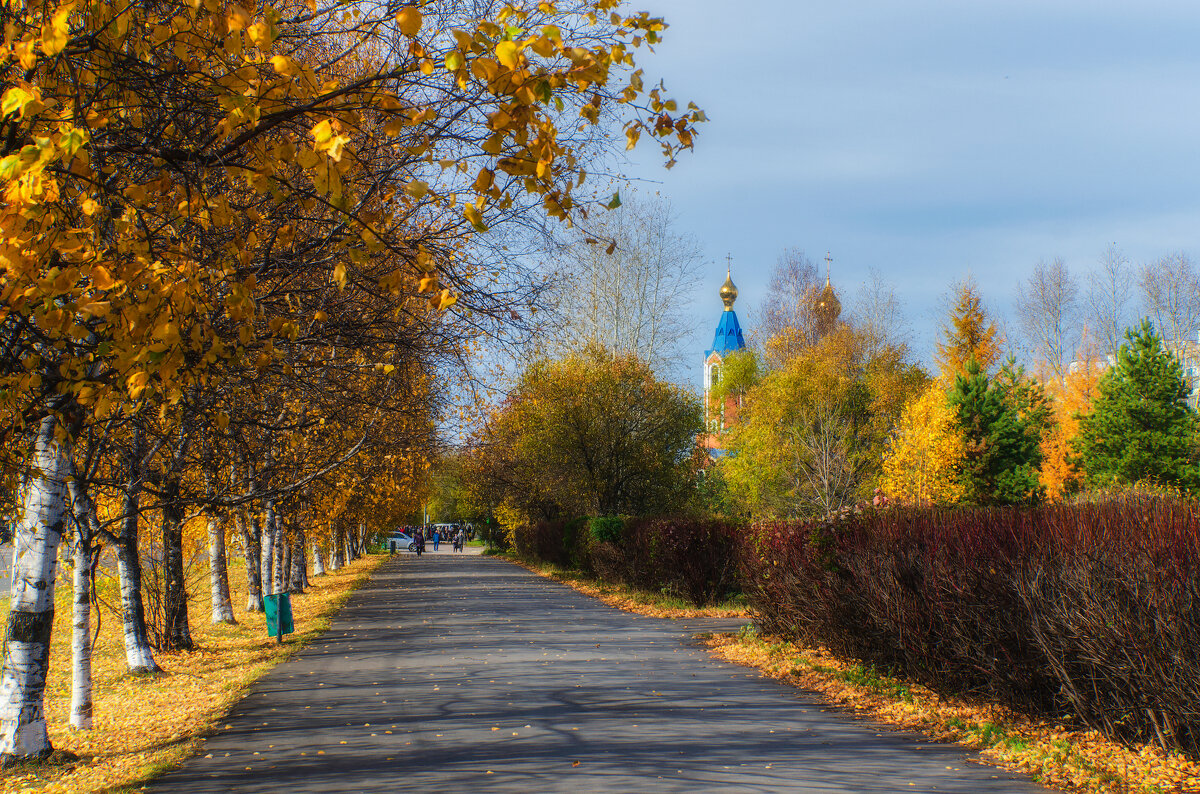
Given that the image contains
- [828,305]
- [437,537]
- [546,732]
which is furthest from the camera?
[437,537]

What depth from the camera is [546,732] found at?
26.1 ft

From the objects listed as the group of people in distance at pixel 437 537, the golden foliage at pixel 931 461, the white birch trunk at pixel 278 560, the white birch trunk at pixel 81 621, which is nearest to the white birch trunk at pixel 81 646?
the white birch trunk at pixel 81 621

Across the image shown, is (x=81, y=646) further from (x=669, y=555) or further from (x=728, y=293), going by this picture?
(x=728, y=293)

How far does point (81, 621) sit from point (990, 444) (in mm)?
34445

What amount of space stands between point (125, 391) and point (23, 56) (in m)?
1.95

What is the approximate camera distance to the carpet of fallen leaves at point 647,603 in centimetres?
1939

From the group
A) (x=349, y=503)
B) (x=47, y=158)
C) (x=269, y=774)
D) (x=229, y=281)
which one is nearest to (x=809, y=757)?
(x=269, y=774)

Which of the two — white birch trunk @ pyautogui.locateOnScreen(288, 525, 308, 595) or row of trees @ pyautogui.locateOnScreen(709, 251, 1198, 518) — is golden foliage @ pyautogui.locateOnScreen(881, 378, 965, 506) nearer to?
row of trees @ pyautogui.locateOnScreen(709, 251, 1198, 518)

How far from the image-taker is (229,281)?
218 inches

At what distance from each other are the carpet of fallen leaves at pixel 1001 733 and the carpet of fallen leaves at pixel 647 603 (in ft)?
17.7

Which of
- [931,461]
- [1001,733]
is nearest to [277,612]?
[1001,733]

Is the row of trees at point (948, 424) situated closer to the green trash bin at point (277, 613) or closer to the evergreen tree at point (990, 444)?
the evergreen tree at point (990, 444)

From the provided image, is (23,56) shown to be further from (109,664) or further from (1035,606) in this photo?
(109,664)

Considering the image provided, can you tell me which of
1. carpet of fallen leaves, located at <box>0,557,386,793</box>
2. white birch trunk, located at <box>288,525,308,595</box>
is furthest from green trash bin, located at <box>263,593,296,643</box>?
white birch trunk, located at <box>288,525,308,595</box>
